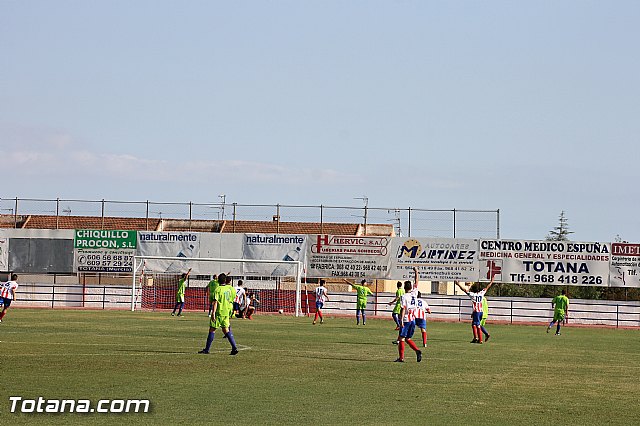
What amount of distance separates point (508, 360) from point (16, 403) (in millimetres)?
13886

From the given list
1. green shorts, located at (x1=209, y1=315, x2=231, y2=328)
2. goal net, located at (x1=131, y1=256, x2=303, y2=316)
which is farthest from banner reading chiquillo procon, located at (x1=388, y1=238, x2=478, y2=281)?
green shorts, located at (x1=209, y1=315, x2=231, y2=328)

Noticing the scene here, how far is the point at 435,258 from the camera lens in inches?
2188

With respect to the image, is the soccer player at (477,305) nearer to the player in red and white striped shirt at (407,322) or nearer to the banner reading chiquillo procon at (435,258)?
the player in red and white striped shirt at (407,322)

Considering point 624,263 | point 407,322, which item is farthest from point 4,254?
point 407,322

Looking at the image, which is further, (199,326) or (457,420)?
(199,326)

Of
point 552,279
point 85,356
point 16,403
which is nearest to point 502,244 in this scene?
point 552,279

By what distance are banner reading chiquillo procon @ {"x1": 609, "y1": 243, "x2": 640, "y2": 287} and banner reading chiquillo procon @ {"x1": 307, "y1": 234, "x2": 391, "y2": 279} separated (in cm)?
1214

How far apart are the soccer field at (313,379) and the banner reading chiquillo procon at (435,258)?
23100 millimetres

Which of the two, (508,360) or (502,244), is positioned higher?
(502,244)

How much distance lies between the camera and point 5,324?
34562 mm

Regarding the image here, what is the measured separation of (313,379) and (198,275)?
4085 centimetres

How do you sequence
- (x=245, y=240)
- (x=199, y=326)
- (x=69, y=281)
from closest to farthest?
(x=199, y=326) < (x=245, y=240) < (x=69, y=281)

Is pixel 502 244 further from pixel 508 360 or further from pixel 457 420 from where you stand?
pixel 457 420

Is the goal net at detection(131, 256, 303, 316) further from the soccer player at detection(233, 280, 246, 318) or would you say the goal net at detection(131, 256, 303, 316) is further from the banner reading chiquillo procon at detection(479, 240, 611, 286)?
the banner reading chiquillo procon at detection(479, 240, 611, 286)
